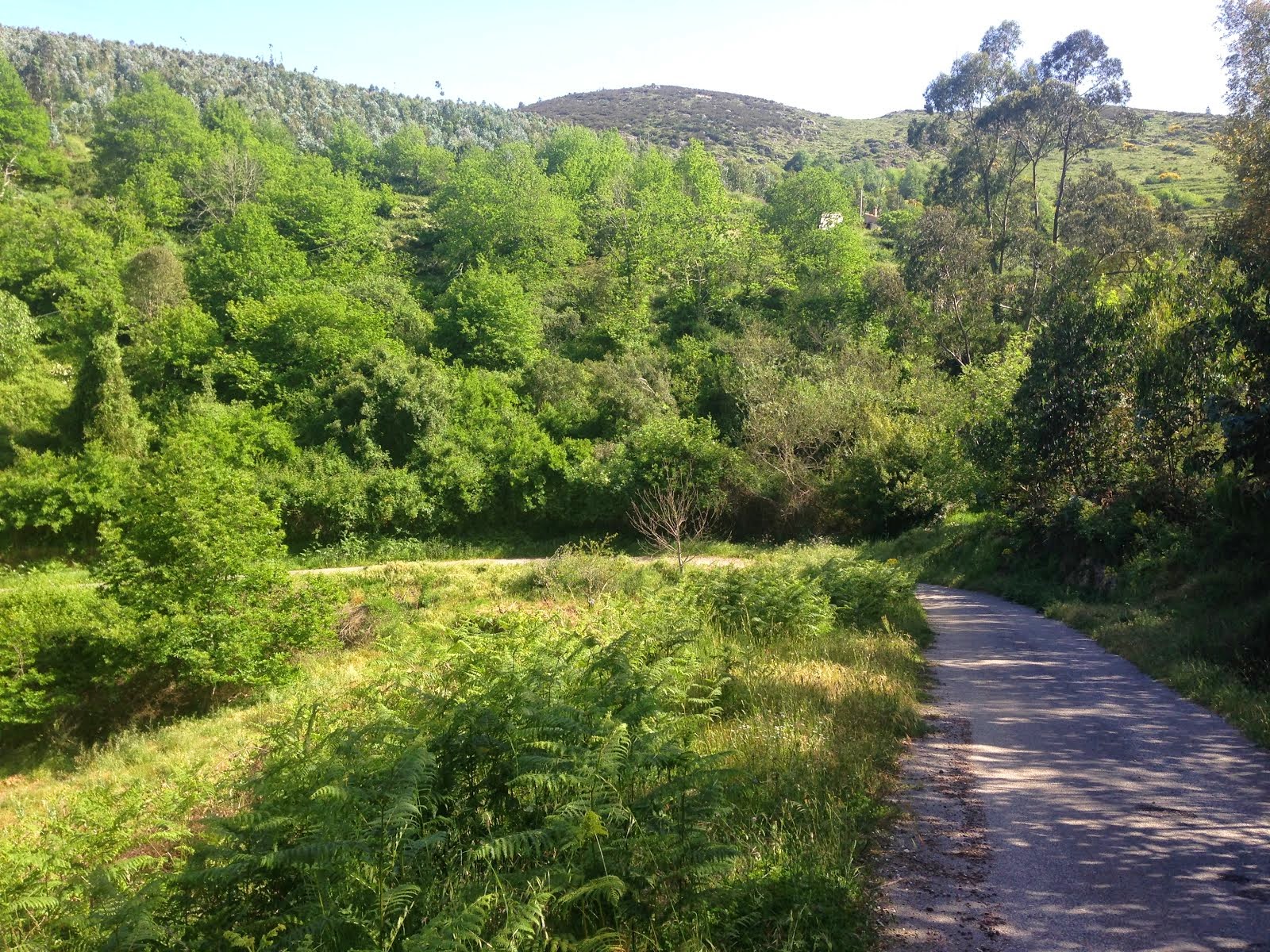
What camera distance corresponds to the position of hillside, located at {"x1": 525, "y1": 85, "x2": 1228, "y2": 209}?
3735 inches

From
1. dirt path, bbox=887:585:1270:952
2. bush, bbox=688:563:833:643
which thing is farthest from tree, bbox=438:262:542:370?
dirt path, bbox=887:585:1270:952

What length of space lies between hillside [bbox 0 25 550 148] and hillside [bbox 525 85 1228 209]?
28470 millimetres

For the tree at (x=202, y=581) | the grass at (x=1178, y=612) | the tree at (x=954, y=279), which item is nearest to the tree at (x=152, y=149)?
the tree at (x=202, y=581)

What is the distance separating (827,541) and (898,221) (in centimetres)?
4009

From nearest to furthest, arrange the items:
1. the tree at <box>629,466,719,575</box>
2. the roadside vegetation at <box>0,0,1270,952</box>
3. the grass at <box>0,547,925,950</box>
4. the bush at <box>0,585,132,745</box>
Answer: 1. the grass at <box>0,547,925,950</box>
2. the roadside vegetation at <box>0,0,1270,952</box>
3. the bush at <box>0,585,132,745</box>
4. the tree at <box>629,466,719,575</box>

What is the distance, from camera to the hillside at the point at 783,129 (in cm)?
9488

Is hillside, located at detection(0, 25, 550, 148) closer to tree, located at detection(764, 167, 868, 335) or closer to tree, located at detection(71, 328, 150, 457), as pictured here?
tree, located at detection(764, 167, 868, 335)

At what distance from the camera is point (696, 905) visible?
169 inches

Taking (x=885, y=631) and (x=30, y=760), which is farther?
(x=30, y=760)

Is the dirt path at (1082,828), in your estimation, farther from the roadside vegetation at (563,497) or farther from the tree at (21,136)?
the tree at (21,136)

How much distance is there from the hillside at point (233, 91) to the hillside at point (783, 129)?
93.4 ft

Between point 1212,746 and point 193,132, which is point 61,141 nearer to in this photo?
point 193,132

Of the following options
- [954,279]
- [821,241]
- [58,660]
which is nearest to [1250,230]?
[58,660]

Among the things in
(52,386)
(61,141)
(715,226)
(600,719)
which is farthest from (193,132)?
(600,719)
